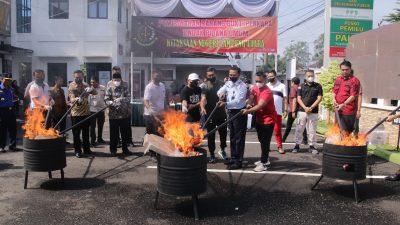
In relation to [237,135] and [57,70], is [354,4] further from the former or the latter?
[57,70]

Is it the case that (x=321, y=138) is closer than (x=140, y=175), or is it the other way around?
(x=140, y=175)

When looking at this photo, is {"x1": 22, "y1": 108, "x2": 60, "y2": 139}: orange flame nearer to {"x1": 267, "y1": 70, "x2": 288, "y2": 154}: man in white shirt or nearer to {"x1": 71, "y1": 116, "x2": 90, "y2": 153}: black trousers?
{"x1": 71, "y1": 116, "x2": 90, "y2": 153}: black trousers

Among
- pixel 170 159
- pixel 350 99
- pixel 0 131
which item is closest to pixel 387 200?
pixel 350 99

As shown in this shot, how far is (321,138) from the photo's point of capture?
11.1 metres

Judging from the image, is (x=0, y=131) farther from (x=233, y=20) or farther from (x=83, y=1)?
(x=83, y=1)

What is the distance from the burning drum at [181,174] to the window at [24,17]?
72.2ft

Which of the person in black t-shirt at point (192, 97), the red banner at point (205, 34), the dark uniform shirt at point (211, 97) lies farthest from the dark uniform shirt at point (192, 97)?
the red banner at point (205, 34)

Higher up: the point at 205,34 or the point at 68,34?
the point at 68,34

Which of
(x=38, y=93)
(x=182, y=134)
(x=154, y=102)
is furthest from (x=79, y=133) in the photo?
(x=182, y=134)

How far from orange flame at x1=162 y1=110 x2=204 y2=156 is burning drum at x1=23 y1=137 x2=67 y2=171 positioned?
1.89 meters

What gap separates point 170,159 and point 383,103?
8113 millimetres

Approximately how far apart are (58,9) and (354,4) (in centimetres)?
1666

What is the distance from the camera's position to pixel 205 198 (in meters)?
5.39

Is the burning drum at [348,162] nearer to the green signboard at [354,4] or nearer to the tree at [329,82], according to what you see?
the tree at [329,82]
